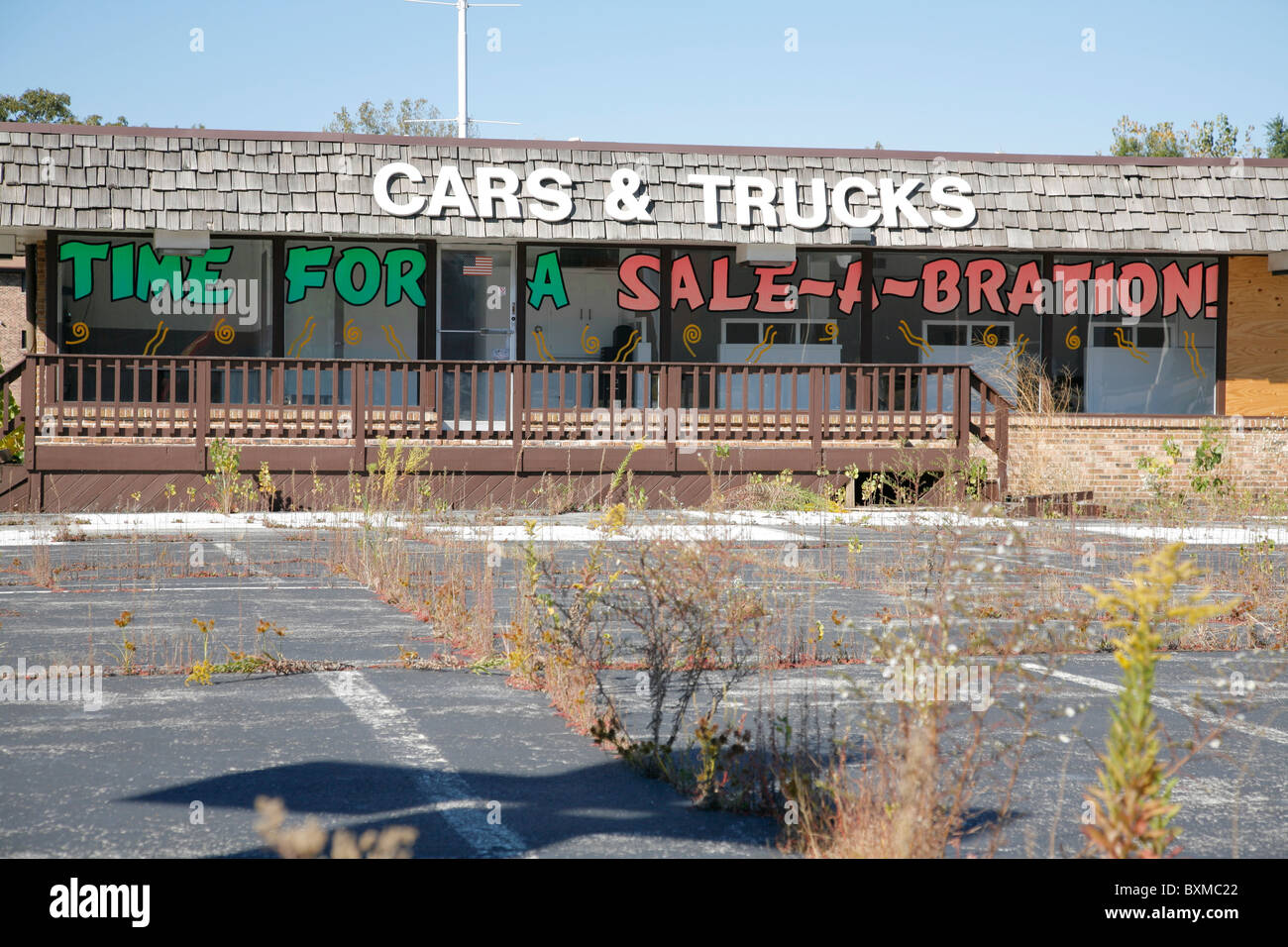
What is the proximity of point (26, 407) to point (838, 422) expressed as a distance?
1043cm

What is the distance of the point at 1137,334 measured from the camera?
67.9 ft

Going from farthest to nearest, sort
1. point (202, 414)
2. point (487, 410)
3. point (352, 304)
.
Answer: point (352, 304) < point (487, 410) < point (202, 414)

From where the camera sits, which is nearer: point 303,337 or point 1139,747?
point 1139,747

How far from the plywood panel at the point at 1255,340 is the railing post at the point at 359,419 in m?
13.4

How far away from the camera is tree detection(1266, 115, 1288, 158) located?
58344 mm

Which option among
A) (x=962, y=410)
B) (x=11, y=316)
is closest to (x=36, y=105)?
(x=11, y=316)

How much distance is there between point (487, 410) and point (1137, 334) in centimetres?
1112

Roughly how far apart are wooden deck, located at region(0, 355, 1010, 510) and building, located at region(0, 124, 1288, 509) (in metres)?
0.05

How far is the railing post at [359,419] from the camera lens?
16.0 metres

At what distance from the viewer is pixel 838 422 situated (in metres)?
17.2
